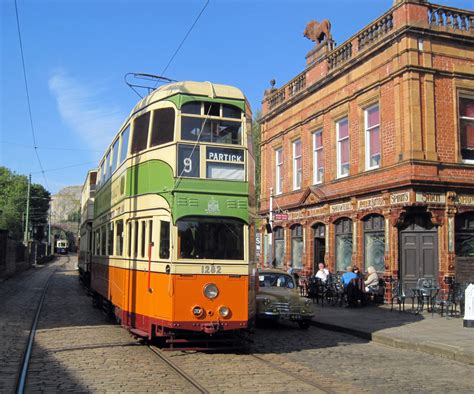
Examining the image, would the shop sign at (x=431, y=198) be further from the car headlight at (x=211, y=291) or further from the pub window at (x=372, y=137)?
the car headlight at (x=211, y=291)

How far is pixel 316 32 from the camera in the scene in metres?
25.6

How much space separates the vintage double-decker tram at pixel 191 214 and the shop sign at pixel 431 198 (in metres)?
9.34

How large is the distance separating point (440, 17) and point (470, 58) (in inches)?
72.6

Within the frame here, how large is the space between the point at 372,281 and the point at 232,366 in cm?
1072

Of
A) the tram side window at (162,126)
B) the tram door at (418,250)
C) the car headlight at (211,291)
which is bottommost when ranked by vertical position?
the car headlight at (211,291)

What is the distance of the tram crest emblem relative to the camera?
383 inches

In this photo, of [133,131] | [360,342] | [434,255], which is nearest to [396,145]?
[434,255]

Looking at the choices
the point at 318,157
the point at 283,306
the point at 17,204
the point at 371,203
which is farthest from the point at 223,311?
the point at 17,204

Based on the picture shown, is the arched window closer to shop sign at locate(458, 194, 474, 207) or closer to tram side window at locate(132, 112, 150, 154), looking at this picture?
shop sign at locate(458, 194, 474, 207)

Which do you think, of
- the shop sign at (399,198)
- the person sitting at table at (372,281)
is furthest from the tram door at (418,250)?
the person sitting at table at (372,281)

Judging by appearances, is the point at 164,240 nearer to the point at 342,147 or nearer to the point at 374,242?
the point at 374,242

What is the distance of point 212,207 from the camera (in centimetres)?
975

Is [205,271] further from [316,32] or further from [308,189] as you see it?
[316,32]

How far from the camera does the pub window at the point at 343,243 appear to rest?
21.7 metres
